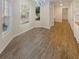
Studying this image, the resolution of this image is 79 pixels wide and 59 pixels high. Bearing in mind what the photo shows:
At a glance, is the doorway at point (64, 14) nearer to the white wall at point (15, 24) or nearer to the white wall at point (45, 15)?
the white wall at point (45, 15)

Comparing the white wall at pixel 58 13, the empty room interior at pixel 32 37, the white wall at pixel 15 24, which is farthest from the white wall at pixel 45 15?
the white wall at pixel 58 13

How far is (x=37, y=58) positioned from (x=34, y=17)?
8763mm

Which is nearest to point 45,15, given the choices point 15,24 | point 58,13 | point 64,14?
point 15,24

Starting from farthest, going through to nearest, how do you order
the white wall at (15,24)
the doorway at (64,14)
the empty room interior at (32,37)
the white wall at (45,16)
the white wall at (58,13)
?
the doorway at (64,14), the white wall at (58,13), the white wall at (45,16), the white wall at (15,24), the empty room interior at (32,37)

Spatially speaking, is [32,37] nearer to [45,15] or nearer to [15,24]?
[15,24]

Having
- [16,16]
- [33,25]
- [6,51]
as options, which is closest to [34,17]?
[33,25]

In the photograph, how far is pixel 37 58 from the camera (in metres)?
4.80

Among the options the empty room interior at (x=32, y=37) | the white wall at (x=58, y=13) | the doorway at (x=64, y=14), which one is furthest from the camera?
the doorway at (x=64, y=14)

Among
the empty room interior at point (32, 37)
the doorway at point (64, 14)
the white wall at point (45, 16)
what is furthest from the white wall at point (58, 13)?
the white wall at point (45, 16)

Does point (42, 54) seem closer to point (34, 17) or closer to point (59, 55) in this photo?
point (59, 55)

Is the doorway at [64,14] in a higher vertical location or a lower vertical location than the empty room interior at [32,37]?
higher

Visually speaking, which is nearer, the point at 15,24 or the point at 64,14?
the point at 15,24

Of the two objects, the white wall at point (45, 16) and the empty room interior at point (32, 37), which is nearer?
the empty room interior at point (32, 37)

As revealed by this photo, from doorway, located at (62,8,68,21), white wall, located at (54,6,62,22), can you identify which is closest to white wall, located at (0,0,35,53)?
white wall, located at (54,6,62,22)
